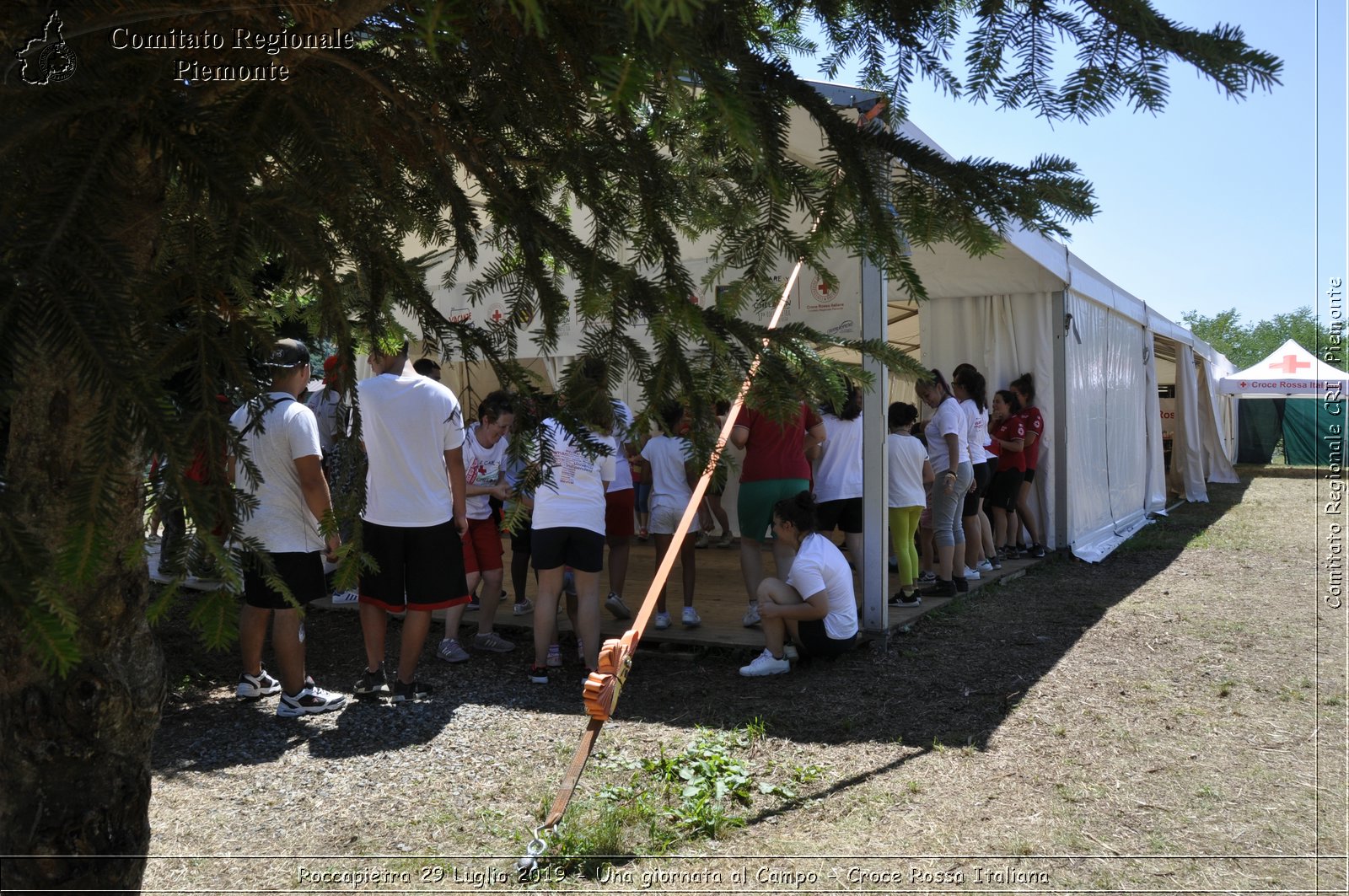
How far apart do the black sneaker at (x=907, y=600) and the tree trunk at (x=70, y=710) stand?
5.83 m

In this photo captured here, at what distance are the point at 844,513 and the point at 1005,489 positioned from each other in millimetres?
3364

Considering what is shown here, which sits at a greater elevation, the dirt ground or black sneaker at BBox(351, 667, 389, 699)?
black sneaker at BBox(351, 667, 389, 699)

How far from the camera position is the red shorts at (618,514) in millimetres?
6574

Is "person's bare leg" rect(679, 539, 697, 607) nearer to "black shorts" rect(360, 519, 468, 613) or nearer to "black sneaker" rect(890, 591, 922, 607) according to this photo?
"black sneaker" rect(890, 591, 922, 607)

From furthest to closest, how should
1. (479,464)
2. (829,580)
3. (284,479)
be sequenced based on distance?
1. (479,464)
2. (829,580)
3. (284,479)

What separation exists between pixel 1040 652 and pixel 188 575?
583cm

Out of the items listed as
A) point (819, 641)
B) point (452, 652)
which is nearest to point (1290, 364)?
point (819, 641)

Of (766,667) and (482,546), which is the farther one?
(482,546)

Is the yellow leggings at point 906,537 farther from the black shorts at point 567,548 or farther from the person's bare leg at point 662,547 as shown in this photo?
the black shorts at point 567,548

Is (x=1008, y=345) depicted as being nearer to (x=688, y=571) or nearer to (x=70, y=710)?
(x=688, y=571)

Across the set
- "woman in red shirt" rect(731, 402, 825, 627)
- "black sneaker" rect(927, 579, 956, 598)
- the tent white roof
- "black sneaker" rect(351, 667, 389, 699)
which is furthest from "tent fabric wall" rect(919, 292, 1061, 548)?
the tent white roof

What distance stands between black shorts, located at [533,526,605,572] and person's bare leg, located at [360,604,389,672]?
3.01 ft

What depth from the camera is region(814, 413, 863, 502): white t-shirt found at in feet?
21.4

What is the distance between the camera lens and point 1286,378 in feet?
67.2
